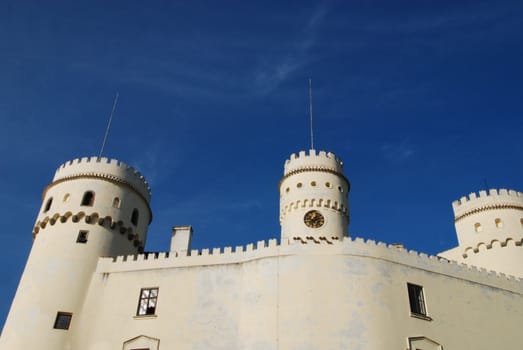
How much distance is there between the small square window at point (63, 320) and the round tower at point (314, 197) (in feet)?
58.5

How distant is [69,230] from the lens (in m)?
35.3

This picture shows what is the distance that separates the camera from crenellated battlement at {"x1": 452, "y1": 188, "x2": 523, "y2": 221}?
4116cm

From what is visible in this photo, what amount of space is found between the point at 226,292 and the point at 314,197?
1454 cm

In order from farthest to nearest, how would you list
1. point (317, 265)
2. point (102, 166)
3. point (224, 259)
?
1. point (102, 166)
2. point (224, 259)
3. point (317, 265)

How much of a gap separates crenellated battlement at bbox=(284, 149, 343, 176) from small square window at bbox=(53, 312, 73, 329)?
21.9 metres

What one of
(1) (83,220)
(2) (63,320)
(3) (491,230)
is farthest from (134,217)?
(3) (491,230)

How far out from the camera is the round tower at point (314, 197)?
1641 inches

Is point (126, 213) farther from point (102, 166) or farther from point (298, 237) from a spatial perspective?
point (298, 237)

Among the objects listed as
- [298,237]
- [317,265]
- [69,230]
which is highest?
[298,237]

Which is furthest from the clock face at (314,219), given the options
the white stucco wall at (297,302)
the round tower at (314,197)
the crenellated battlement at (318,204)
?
the white stucco wall at (297,302)

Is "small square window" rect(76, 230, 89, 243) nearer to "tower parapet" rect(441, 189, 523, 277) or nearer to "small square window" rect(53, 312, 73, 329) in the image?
"small square window" rect(53, 312, 73, 329)

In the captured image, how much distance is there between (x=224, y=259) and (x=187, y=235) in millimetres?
5526

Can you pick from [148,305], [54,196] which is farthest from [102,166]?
[148,305]

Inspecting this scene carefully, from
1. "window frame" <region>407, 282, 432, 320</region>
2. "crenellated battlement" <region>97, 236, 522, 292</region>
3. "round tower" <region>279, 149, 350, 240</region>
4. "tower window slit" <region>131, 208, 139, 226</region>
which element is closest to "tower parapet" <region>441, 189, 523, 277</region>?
"crenellated battlement" <region>97, 236, 522, 292</region>
